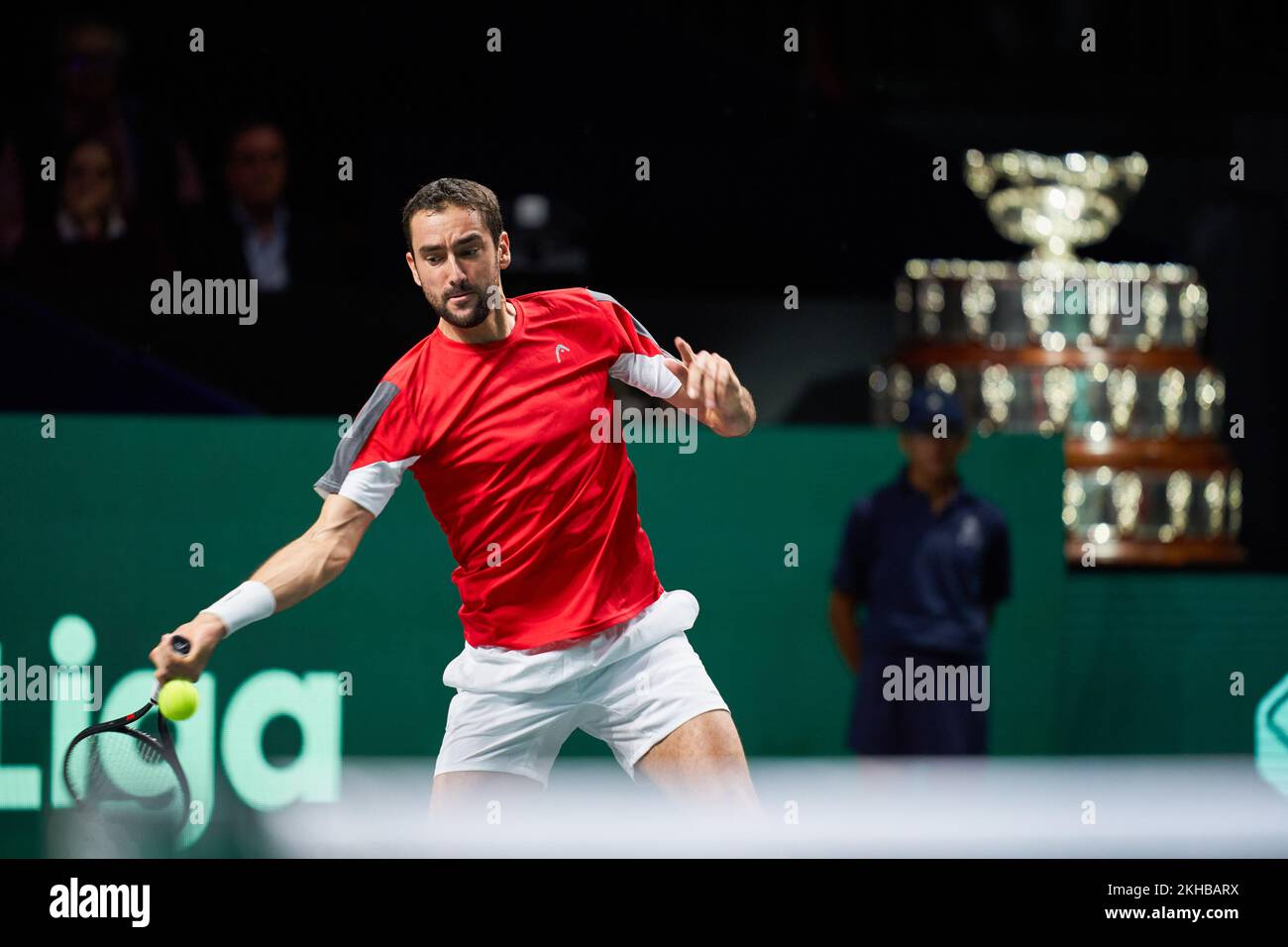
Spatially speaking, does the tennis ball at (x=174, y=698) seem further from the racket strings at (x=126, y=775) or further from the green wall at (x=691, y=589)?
the green wall at (x=691, y=589)

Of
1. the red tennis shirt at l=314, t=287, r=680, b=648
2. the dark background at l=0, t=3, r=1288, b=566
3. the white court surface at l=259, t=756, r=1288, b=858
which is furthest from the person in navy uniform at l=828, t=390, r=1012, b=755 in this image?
the red tennis shirt at l=314, t=287, r=680, b=648

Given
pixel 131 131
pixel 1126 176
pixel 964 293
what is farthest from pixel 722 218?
pixel 131 131

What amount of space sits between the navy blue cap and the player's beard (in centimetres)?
193

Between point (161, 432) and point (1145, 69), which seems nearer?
point (161, 432)

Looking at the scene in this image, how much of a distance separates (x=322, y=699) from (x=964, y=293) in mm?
2909

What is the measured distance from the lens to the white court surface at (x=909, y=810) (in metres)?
5.09

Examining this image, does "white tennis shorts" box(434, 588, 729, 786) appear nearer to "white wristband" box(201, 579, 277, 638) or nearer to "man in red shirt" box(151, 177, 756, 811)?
"man in red shirt" box(151, 177, 756, 811)

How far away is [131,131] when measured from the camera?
656 cm

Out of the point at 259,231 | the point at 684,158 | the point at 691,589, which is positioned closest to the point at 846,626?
the point at 691,589

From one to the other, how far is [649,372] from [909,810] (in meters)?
1.84

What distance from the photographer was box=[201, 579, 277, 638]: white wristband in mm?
3600

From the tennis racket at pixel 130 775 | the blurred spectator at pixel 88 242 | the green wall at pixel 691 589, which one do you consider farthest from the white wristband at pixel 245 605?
the blurred spectator at pixel 88 242

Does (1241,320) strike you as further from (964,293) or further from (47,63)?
(47,63)

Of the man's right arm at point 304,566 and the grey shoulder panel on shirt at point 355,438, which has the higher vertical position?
the grey shoulder panel on shirt at point 355,438
